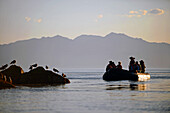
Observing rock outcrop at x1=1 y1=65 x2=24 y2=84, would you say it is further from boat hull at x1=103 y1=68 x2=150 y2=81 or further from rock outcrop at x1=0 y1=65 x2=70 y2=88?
boat hull at x1=103 y1=68 x2=150 y2=81

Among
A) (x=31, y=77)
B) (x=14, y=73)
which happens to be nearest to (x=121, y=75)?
(x=31, y=77)

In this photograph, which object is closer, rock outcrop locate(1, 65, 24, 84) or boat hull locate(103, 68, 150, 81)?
rock outcrop locate(1, 65, 24, 84)

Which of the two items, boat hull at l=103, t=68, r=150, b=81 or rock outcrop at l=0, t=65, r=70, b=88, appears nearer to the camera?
rock outcrop at l=0, t=65, r=70, b=88

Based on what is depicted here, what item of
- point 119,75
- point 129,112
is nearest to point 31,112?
point 129,112

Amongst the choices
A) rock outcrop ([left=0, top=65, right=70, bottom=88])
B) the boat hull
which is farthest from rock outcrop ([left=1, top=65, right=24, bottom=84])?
the boat hull

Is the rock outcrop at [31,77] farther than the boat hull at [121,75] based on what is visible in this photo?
No

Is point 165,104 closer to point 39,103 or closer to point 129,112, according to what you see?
point 129,112

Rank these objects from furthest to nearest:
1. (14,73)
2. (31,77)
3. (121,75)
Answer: (121,75)
(31,77)
(14,73)

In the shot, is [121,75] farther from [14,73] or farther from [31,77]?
[14,73]

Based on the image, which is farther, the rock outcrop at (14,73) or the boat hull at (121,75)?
the boat hull at (121,75)

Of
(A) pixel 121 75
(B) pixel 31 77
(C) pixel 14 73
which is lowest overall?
(B) pixel 31 77

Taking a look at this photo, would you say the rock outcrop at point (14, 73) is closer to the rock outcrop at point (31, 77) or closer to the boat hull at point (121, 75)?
the rock outcrop at point (31, 77)

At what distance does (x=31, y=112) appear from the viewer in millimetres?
20594

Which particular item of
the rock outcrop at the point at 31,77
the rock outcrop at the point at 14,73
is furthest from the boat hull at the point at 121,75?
the rock outcrop at the point at 14,73
